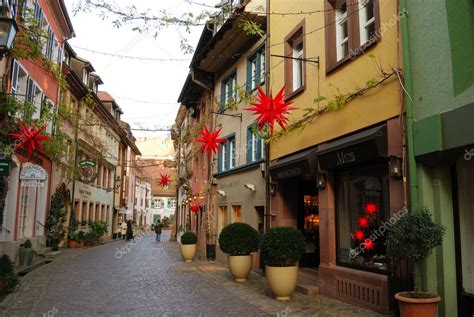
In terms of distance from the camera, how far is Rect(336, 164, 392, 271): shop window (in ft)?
28.4

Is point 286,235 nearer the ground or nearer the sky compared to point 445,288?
nearer the sky

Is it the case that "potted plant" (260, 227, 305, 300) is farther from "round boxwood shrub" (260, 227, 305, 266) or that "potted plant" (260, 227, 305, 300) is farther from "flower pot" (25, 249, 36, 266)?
"flower pot" (25, 249, 36, 266)

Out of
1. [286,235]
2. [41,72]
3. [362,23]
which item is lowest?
[286,235]

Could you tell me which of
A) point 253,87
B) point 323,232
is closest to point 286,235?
point 323,232

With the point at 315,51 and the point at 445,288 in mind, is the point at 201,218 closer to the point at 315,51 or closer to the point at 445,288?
the point at 315,51

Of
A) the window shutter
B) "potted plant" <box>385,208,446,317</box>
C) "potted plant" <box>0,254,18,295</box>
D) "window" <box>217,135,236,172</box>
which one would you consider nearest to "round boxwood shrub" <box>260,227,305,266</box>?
"potted plant" <box>385,208,446,317</box>

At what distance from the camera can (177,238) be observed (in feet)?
110

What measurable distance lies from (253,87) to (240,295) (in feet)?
26.4

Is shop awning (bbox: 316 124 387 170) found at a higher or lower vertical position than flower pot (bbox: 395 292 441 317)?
higher

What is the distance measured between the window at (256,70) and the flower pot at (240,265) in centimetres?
589

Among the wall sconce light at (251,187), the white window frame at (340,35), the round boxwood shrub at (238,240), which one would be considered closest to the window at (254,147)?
the wall sconce light at (251,187)

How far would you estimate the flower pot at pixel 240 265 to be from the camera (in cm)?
1177

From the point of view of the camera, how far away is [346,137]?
9383 millimetres

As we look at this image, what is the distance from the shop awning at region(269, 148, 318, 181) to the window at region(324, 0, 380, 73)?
204cm
